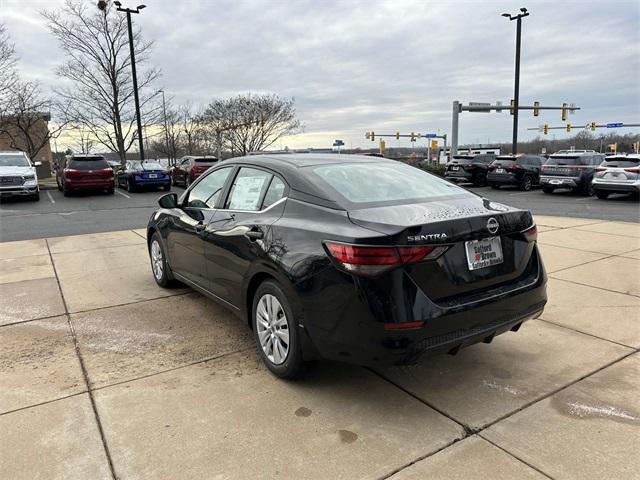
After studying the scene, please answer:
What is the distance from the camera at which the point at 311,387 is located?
3338 mm

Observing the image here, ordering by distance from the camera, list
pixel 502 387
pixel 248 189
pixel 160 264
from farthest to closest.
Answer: pixel 160 264, pixel 248 189, pixel 502 387

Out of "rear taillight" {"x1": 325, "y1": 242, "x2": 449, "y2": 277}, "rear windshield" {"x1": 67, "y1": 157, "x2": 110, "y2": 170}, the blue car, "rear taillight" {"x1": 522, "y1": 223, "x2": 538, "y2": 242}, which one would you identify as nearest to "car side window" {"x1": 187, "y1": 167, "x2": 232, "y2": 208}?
"rear taillight" {"x1": 325, "y1": 242, "x2": 449, "y2": 277}

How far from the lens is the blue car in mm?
20859

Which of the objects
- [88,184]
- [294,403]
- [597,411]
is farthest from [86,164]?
[597,411]

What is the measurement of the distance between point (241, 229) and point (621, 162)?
1677 cm

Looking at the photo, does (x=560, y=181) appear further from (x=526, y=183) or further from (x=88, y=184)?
(x=88, y=184)

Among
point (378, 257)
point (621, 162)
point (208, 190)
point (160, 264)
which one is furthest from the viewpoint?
point (621, 162)

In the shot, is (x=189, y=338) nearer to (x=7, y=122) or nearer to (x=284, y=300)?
(x=284, y=300)

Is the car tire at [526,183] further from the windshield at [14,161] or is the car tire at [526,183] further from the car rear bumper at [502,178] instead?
the windshield at [14,161]

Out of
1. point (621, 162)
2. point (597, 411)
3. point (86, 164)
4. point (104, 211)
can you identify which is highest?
point (86, 164)

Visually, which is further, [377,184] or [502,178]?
[502,178]

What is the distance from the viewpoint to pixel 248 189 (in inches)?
156

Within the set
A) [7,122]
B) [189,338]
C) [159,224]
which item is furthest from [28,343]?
[7,122]

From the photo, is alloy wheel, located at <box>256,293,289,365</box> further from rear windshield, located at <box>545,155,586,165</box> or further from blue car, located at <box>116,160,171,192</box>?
blue car, located at <box>116,160,171,192</box>
